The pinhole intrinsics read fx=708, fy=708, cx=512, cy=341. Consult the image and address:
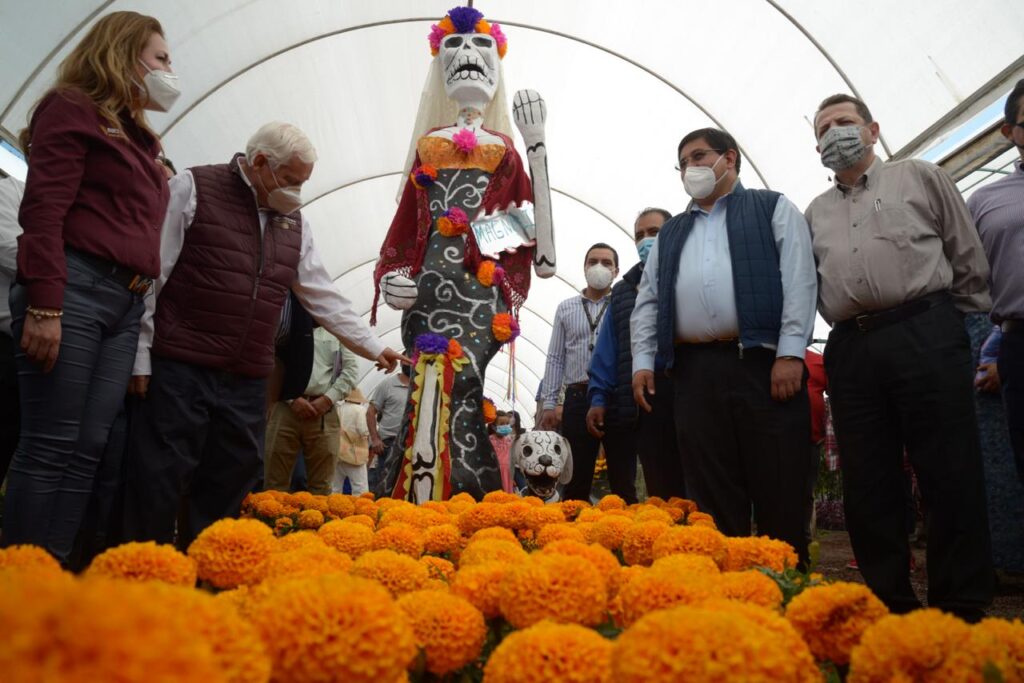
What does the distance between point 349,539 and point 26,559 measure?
59 cm

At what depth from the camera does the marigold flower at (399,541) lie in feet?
4.40

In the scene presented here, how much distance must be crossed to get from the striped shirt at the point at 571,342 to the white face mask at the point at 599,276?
0.30 feet

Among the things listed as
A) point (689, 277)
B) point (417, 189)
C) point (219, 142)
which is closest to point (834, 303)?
point (689, 277)

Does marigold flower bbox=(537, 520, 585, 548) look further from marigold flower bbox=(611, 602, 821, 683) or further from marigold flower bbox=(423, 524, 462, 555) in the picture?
marigold flower bbox=(611, 602, 821, 683)

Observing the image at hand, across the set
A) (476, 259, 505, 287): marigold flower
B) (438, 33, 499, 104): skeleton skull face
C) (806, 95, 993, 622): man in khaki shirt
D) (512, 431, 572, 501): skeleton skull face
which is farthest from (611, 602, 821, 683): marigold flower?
(438, 33, 499, 104): skeleton skull face

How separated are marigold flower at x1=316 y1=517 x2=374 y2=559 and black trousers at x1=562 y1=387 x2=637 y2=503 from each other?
2632 millimetres

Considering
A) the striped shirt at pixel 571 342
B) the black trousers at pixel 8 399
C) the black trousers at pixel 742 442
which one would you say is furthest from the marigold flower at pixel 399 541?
the striped shirt at pixel 571 342

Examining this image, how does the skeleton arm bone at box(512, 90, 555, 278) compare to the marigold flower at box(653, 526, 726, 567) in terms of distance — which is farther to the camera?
the skeleton arm bone at box(512, 90, 555, 278)

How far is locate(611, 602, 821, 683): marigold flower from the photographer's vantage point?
1.85 feet

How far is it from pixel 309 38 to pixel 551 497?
16.8 ft

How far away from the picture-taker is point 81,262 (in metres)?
1.91

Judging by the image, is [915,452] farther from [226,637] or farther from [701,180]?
[226,637]

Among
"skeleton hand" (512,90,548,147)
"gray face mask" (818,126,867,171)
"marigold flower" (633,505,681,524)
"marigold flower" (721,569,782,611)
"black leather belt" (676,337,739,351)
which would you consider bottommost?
"marigold flower" (721,569,782,611)

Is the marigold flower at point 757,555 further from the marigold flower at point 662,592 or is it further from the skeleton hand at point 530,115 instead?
the skeleton hand at point 530,115
